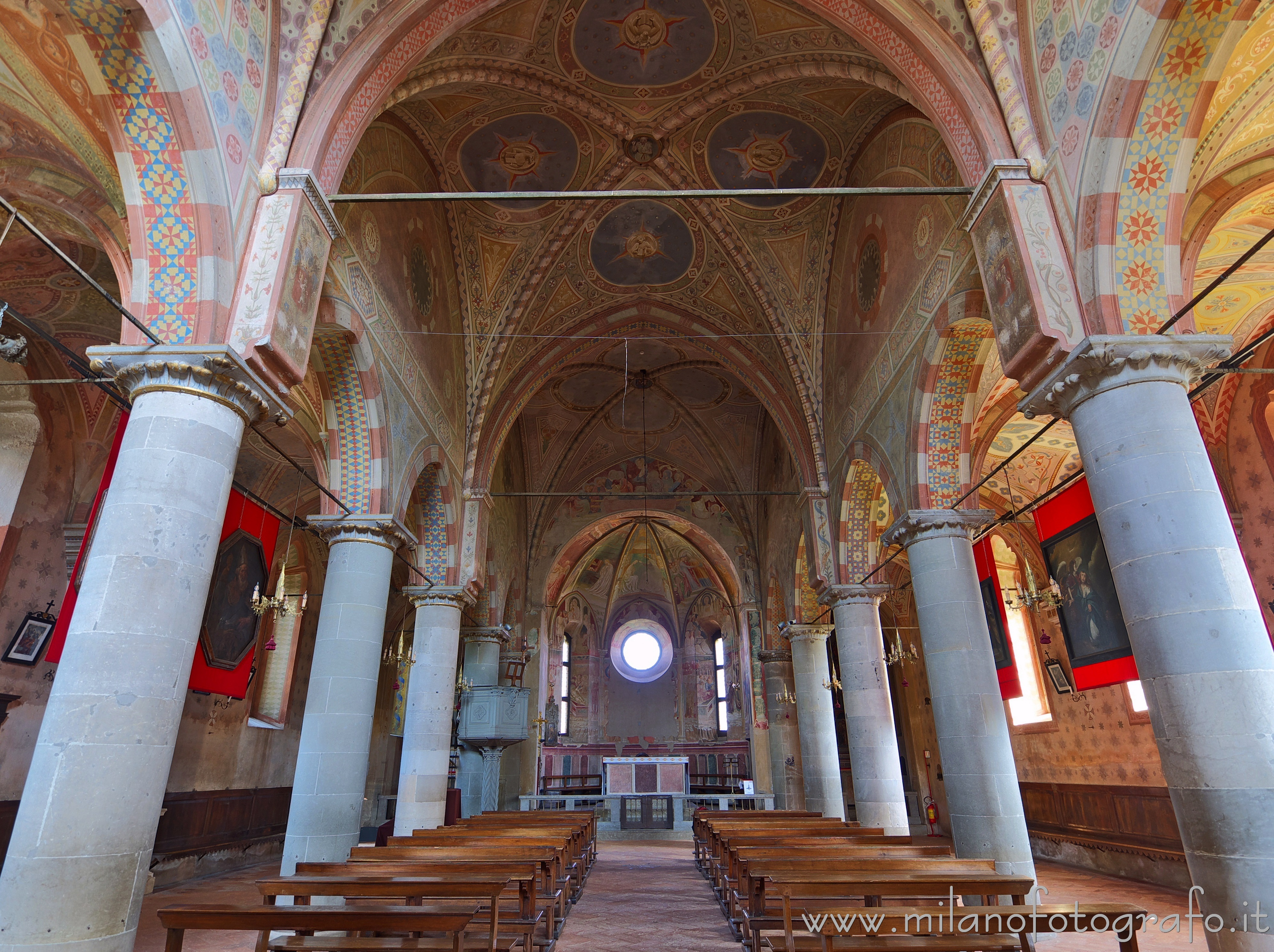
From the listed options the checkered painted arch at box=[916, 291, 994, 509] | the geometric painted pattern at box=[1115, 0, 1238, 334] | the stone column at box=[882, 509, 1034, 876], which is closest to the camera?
the geometric painted pattern at box=[1115, 0, 1238, 334]

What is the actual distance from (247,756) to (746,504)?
1481cm

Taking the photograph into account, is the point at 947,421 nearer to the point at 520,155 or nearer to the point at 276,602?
the point at 520,155

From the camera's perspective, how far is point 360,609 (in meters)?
9.22

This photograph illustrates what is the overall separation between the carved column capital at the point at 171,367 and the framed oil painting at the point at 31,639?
7443 millimetres

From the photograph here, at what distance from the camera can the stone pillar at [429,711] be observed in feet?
37.4

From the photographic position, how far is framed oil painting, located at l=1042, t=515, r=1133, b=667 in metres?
8.54

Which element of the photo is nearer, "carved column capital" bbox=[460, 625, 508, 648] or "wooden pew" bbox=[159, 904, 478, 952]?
"wooden pew" bbox=[159, 904, 478, 952]

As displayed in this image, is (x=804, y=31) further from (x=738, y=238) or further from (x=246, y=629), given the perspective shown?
(x=246, y=629)

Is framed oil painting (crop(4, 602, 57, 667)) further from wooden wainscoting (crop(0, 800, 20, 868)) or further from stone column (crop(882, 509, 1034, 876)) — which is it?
stone column (crop(882, 509, 1034, 876))

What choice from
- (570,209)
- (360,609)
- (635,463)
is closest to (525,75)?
(570,209)

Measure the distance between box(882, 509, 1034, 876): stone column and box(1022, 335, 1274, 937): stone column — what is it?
11.3 ft

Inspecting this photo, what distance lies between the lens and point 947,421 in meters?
9.80

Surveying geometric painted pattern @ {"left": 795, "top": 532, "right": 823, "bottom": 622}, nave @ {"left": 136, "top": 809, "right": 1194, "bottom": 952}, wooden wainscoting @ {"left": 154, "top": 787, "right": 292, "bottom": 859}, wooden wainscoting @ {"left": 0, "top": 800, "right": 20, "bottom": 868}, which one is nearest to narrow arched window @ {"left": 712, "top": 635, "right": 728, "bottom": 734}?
geometric painted pattern @ {"left": 795, "top": 532, "right": 823, "bottom": 622}

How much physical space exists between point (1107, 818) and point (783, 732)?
25.4 feet
